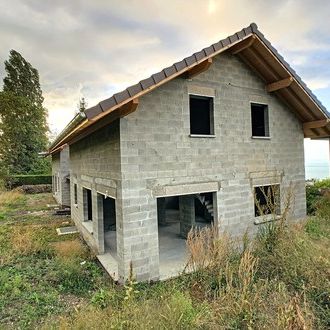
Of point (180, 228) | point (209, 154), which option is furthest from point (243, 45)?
point (180, 228)

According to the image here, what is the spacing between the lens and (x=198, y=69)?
9047 millimetres

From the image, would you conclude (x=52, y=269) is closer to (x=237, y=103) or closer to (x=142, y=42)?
(x=237, y=103)

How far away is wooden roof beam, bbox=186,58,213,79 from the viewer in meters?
8.81

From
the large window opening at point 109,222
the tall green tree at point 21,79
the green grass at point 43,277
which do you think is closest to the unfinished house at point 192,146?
the large window opening at point 109,222

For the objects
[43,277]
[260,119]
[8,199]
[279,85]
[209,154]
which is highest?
[279,85]

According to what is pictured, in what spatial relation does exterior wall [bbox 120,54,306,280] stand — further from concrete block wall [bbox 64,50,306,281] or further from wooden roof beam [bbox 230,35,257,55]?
wooden roof beam [bbox 230,35,257,55]

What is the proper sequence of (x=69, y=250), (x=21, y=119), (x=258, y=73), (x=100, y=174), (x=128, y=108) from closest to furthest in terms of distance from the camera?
1. (x=128, y=108)
2. (x=100, y=174)
3. (x=258, y=73)
4. (x=69, y=250)
5. (x=21, y=119)

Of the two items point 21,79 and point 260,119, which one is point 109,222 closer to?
point 260,119

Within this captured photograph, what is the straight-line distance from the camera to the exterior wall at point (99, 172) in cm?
820

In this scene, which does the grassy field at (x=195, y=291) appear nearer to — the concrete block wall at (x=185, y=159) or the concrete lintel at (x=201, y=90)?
the concrete block wall at (x=185, y=159)

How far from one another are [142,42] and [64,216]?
13453mm

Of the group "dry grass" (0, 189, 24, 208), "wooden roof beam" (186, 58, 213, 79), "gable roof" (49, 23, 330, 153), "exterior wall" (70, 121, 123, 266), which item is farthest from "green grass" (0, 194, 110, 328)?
"dry grass" (0, 189, 24, 208)

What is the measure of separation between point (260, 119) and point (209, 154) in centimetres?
448

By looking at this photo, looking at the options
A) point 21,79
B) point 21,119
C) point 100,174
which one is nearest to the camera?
point 100,174
